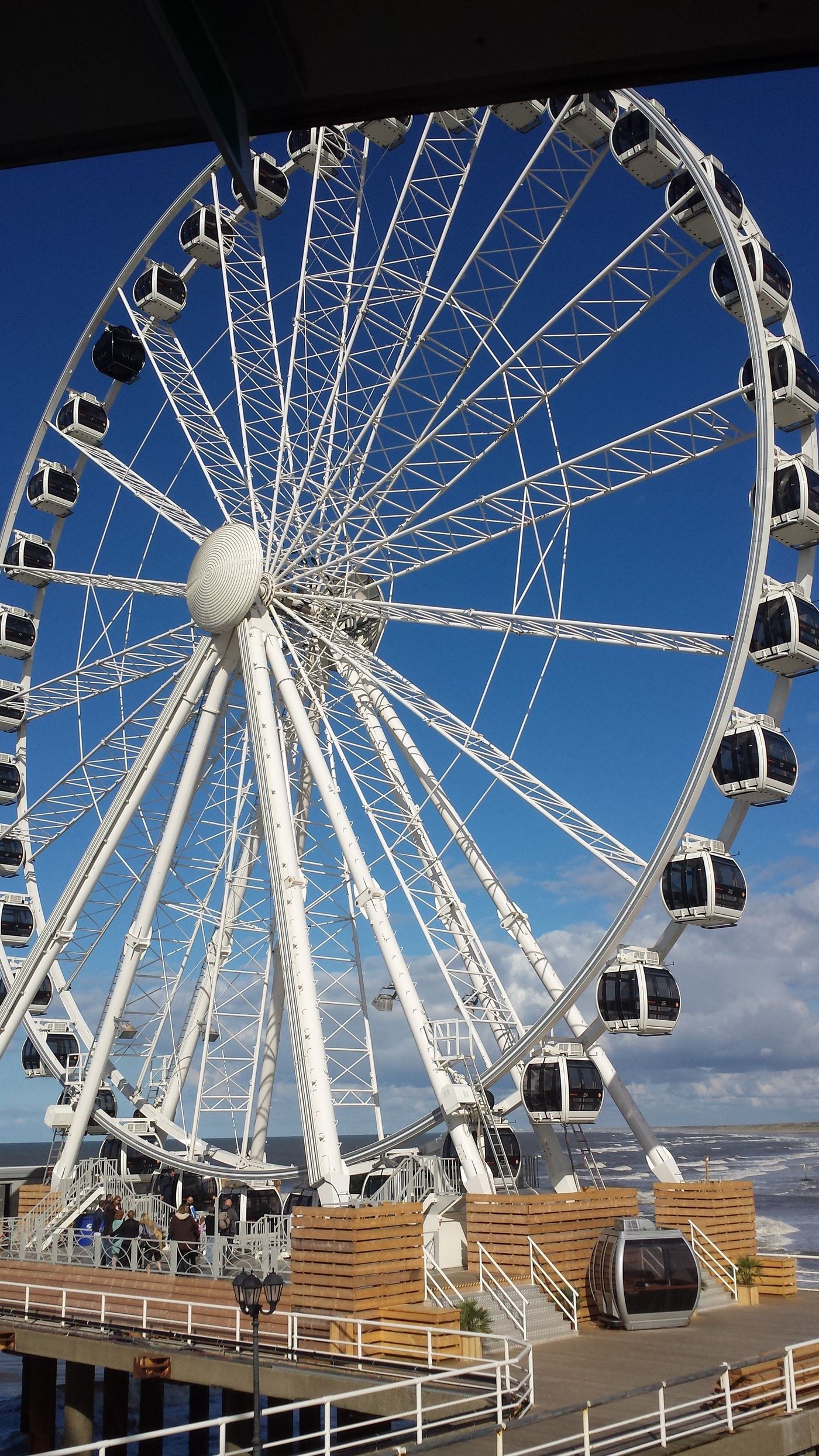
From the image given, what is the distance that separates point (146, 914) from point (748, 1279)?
1385 cm

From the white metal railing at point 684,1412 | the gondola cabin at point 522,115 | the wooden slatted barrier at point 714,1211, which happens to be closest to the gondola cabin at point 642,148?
the gondola cabin at point 522,115

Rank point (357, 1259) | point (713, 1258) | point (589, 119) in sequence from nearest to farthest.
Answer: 1. point (357, 1259)
2. point (713, 1258)
3. point (589, 119)

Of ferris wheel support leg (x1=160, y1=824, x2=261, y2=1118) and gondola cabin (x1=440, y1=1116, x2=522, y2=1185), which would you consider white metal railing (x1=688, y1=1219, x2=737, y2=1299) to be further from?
ferris wheel support leg (x1=160, y1=824, x2=261, y2=1118)

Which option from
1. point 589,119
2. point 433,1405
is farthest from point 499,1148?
point 589,119

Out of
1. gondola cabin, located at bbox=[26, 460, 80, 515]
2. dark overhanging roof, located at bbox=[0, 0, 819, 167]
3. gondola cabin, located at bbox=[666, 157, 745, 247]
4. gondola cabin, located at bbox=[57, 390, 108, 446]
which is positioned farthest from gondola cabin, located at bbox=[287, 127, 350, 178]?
dark overhanging roof, located at bbox=[0, 0, 819, 167]

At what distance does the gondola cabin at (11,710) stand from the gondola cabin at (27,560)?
9.46 feet

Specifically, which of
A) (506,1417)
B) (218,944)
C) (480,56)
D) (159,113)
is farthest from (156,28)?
(218,944)

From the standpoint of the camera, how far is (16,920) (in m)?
33.2

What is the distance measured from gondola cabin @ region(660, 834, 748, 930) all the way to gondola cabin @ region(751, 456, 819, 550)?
535cm

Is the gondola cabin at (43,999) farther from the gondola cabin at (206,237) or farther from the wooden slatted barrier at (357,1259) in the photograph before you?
the gondola cabin at (206,237)

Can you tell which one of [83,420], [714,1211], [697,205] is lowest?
[714,1211]

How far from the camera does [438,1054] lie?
22.8 meters

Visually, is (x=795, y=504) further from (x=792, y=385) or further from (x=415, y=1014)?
(x=415, y=1014)

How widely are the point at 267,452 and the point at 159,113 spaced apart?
25.2m
